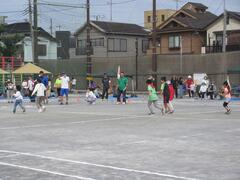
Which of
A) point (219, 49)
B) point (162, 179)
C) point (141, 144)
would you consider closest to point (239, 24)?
point (219, 49)

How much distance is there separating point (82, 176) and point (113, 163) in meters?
1.27

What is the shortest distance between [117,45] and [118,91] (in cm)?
4120

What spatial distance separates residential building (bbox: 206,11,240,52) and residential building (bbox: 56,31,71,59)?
34.0 metres

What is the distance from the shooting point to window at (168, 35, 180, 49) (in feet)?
198

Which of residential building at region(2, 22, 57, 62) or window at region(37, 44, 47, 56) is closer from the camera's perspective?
residential building at region(2, 22, 57, 62)

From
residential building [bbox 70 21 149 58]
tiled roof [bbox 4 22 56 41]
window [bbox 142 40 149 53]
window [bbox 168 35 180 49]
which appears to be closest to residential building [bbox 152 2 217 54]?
window [bbox 168 35 180 49]

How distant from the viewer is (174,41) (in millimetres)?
60656

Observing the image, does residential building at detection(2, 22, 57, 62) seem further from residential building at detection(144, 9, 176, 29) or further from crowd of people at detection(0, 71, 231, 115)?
residential building at detection(144, 9, 176, 29)

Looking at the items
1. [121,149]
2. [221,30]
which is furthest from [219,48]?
[121,149]

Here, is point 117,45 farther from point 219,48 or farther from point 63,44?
point 63,44

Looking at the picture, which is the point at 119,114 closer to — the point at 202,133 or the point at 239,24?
the point at 202,133

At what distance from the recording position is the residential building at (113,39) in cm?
6900

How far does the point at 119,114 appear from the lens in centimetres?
2109

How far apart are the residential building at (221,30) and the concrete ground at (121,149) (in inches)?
1521
